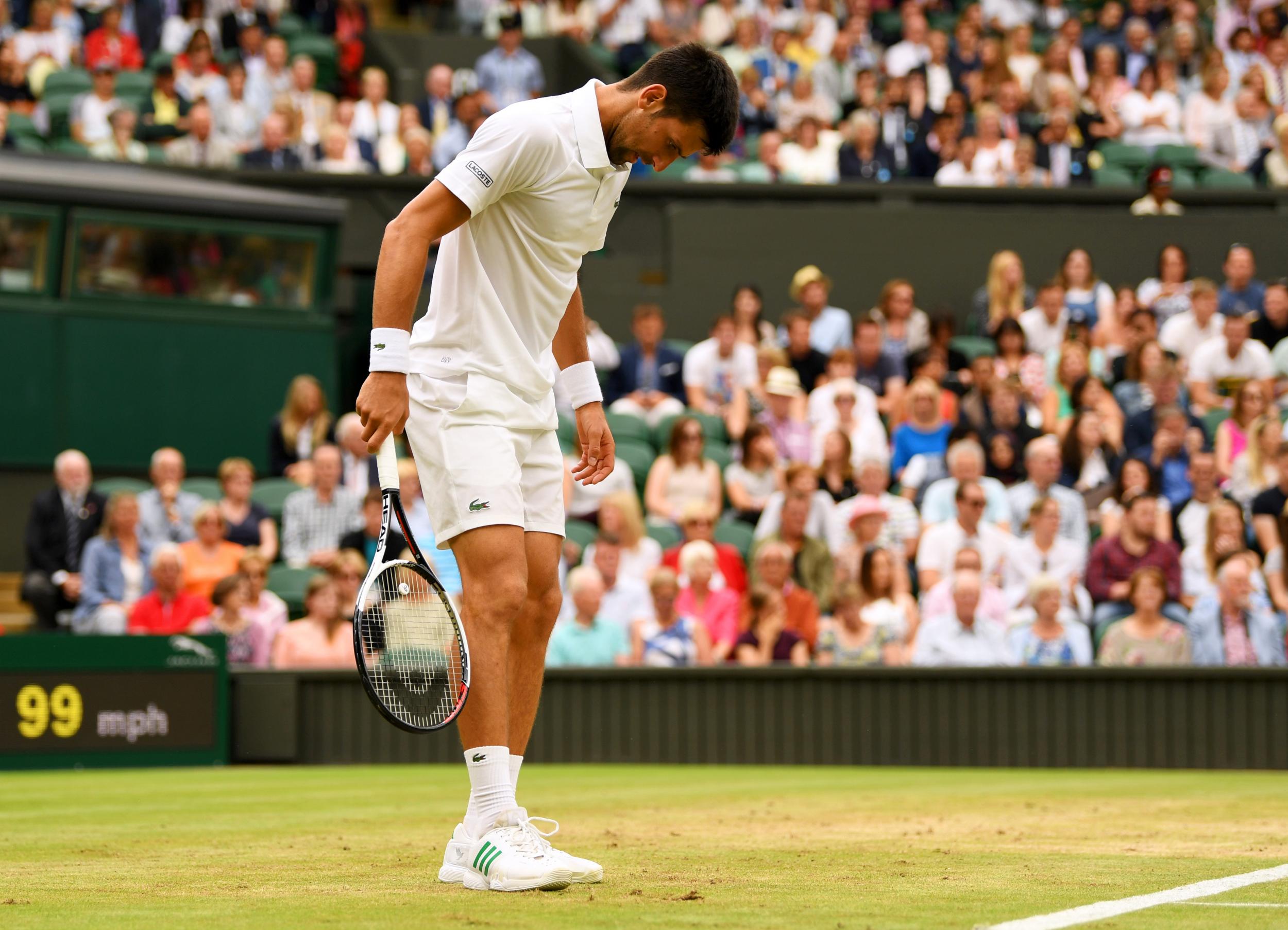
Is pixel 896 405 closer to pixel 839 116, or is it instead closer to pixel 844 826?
pixel 839 116

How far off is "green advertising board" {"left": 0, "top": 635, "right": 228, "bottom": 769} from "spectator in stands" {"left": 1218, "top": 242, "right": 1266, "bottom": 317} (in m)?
7.92

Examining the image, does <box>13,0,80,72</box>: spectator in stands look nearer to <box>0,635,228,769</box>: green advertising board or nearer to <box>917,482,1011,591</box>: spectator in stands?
<box>0,635,228,769</box>: green advertising board

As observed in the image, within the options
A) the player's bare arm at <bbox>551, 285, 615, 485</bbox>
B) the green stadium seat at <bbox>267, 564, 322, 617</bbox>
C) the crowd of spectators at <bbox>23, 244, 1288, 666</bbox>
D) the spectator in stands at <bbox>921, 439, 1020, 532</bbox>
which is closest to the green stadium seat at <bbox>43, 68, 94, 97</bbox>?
the crowd of spectators at <bbox>23, 244, 1288, 666</bbox>

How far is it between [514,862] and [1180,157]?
13634 millimetres

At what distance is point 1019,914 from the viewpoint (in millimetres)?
3604

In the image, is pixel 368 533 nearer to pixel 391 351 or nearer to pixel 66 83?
pixel 66 83

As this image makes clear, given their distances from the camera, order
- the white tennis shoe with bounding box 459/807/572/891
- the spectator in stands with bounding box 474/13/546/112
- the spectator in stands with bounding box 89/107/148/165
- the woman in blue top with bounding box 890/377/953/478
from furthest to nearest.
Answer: the spectator in stands with bounding box 474/13/546/112 → the spectator in stands with bounding box 89/107/148/165 → the woman in blue top with bounding box 890/377/953/478 → the white tennis shoe with bounding box 459/807/572/891

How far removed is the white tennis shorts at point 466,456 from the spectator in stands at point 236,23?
42.9ft

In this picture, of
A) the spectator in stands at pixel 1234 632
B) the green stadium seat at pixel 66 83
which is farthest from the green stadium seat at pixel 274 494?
the spectator in stands at pixel 1234 632

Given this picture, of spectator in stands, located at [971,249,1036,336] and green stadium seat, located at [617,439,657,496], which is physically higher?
spectator in stands, located at [971,249,1036,336]

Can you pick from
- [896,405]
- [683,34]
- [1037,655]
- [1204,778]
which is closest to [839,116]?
[683,34]

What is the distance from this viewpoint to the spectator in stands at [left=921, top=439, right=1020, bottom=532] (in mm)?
11266

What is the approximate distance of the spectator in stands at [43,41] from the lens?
15914mm

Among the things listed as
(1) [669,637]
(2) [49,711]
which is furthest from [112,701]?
(1) [669,637]
